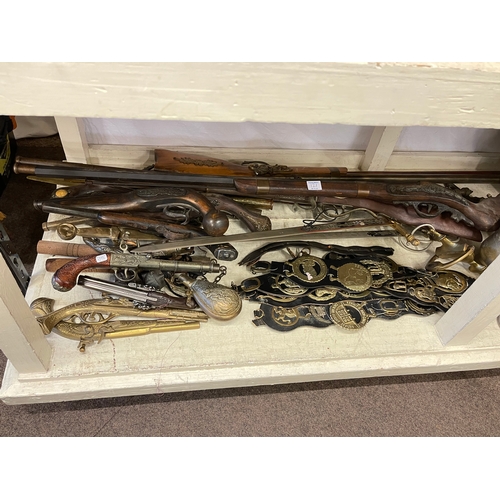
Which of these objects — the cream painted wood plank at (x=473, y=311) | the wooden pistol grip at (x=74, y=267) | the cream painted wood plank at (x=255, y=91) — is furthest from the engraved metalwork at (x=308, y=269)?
the cream painted wood plank at (x=255, y=91)

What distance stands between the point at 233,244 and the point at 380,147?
1.91 ft

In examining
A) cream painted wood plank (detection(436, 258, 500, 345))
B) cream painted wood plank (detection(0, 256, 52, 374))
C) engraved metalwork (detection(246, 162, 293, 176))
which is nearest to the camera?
cream painted wood plank (detection(0, 256, 52, 374))

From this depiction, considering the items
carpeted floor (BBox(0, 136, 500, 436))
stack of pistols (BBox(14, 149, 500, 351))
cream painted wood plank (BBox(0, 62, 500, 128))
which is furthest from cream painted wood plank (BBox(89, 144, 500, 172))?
cream painted wood plank (BBox(0, 62, 500, 128))

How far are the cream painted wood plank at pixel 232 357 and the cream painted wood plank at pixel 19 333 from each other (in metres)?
0.05

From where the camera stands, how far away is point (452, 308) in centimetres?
117

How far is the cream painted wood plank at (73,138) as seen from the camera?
4.39ft

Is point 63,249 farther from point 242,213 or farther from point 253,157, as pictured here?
point 253,157

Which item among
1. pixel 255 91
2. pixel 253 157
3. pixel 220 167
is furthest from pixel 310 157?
pixel 255 91

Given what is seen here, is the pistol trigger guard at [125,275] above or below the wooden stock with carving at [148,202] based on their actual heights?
below

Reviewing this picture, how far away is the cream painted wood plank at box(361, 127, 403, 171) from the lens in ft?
4.62

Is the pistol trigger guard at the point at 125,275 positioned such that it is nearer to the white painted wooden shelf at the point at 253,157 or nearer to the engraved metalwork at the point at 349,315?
the white painted wooden shelf at the point at 253,157

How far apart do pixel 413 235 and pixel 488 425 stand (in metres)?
0.66

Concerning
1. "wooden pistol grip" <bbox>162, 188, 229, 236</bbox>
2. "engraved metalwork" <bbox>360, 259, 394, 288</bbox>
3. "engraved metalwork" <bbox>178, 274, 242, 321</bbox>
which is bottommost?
"engraved metalwork" <bbox>178, 274, 242, 321</bbox>

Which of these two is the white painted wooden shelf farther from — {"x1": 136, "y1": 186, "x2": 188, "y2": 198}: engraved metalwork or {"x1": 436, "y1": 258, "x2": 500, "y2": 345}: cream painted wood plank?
{"x1": 136, "y1": 186, "x2": 188, "y2": 198}: engraved metalwork
